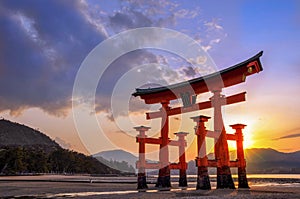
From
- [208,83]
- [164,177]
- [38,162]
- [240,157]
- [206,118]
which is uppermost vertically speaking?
[208,83]

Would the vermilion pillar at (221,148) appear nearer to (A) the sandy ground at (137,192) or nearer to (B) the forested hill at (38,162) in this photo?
(A) the sandy ground at (137,192)

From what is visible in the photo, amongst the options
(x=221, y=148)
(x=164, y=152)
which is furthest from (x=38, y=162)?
(x=221, y=148)

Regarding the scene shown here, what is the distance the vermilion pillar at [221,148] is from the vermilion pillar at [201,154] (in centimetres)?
86

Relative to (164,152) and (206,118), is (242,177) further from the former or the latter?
(164,152)

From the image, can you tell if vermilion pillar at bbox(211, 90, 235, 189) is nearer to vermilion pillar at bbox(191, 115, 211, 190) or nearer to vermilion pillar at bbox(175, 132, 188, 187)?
vermilion pillar at bbox(191, 115, 211, 190)

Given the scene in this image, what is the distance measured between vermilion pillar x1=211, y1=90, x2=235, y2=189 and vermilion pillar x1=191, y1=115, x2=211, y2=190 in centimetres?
86

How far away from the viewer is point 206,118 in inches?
808

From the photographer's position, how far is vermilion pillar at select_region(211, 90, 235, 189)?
20.1 m

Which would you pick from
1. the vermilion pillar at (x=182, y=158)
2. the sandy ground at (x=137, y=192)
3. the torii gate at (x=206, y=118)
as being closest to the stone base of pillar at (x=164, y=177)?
the torii gate at (x=206, y=118)

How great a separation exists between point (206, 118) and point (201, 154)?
2.48 m

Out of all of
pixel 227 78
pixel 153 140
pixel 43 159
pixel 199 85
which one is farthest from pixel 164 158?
pixel 43 159

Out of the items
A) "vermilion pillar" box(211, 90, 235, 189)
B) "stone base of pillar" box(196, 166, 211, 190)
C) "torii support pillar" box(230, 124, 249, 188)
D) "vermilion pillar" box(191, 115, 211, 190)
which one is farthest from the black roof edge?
"stone base of pillar" box(196, 166, 211, 190)

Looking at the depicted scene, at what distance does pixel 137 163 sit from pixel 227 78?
994cm

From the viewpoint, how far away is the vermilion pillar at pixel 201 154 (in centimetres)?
1991
